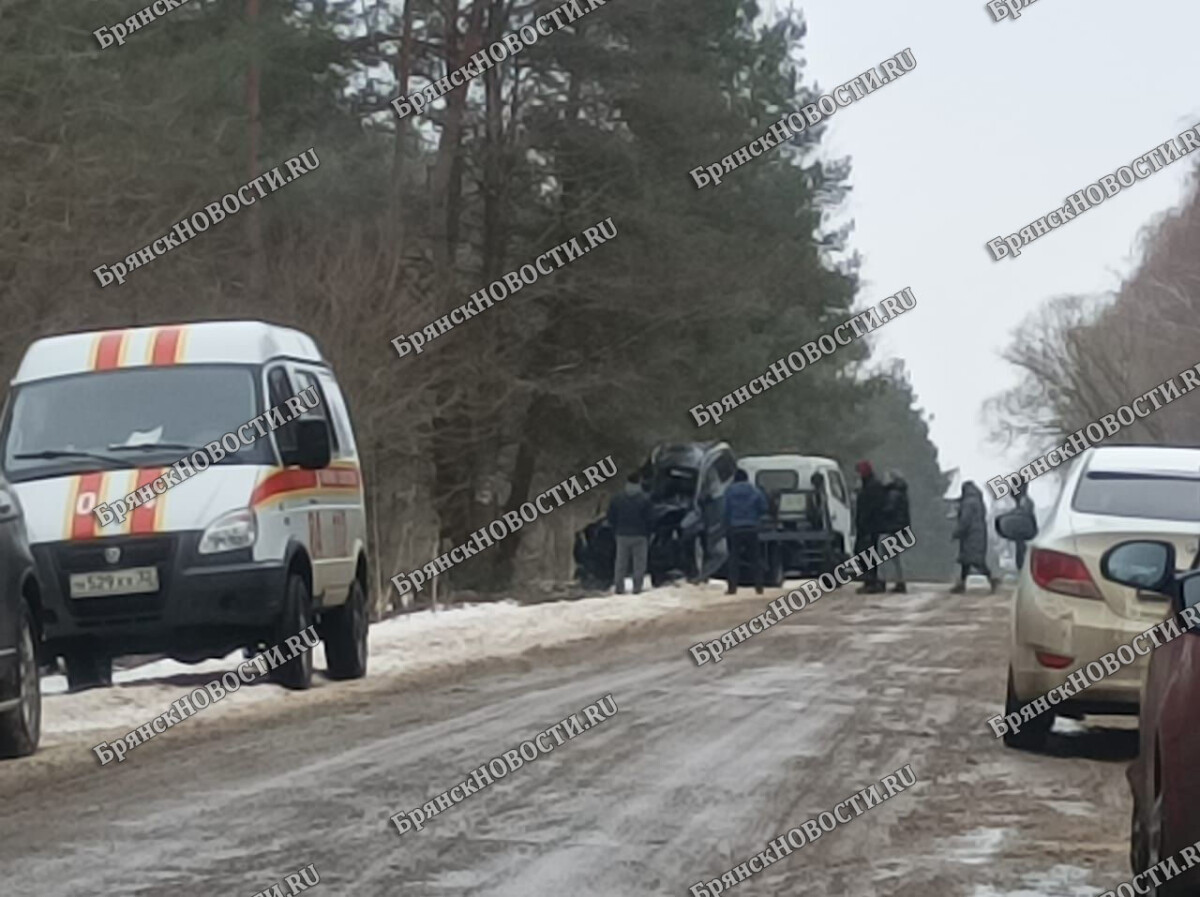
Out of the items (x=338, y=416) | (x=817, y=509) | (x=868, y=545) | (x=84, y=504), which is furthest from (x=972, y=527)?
(x=84, y=504)

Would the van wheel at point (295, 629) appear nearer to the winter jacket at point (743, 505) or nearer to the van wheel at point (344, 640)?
the van wheel at point (344, 640)

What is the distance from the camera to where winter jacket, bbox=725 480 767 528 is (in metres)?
30.5

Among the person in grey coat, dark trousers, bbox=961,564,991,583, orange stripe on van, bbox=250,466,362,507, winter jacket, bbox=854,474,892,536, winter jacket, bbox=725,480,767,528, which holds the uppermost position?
orange stripe on van, bbox=250,466,362,507

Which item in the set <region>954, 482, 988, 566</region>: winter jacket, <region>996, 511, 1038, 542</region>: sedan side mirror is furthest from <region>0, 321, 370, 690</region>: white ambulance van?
<region>954, 482, 988, 566</region>: winter jacket

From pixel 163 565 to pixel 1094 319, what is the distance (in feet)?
261

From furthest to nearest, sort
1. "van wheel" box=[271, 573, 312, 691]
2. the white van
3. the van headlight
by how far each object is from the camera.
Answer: the white van < "van wheel" box=[271, 573, 312, 691] < the van headlight

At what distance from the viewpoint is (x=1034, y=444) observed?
98438 mm

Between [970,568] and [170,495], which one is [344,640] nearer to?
[170,495]

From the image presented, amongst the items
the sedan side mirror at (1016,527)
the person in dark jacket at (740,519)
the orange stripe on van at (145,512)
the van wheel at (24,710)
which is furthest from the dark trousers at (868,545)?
the van wheel at (24,710)

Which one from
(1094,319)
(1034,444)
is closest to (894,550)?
(1094,319)

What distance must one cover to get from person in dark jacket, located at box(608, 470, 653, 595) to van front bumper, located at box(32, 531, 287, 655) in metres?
15.1

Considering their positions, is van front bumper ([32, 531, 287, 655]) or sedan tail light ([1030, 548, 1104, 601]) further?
van front bumper ([32, 531, 287, 655])

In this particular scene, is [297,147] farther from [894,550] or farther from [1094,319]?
[1094,319]

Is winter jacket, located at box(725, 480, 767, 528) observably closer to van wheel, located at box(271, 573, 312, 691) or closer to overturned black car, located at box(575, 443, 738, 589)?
overturned black car, located at box(575, 443, 738, 589)
